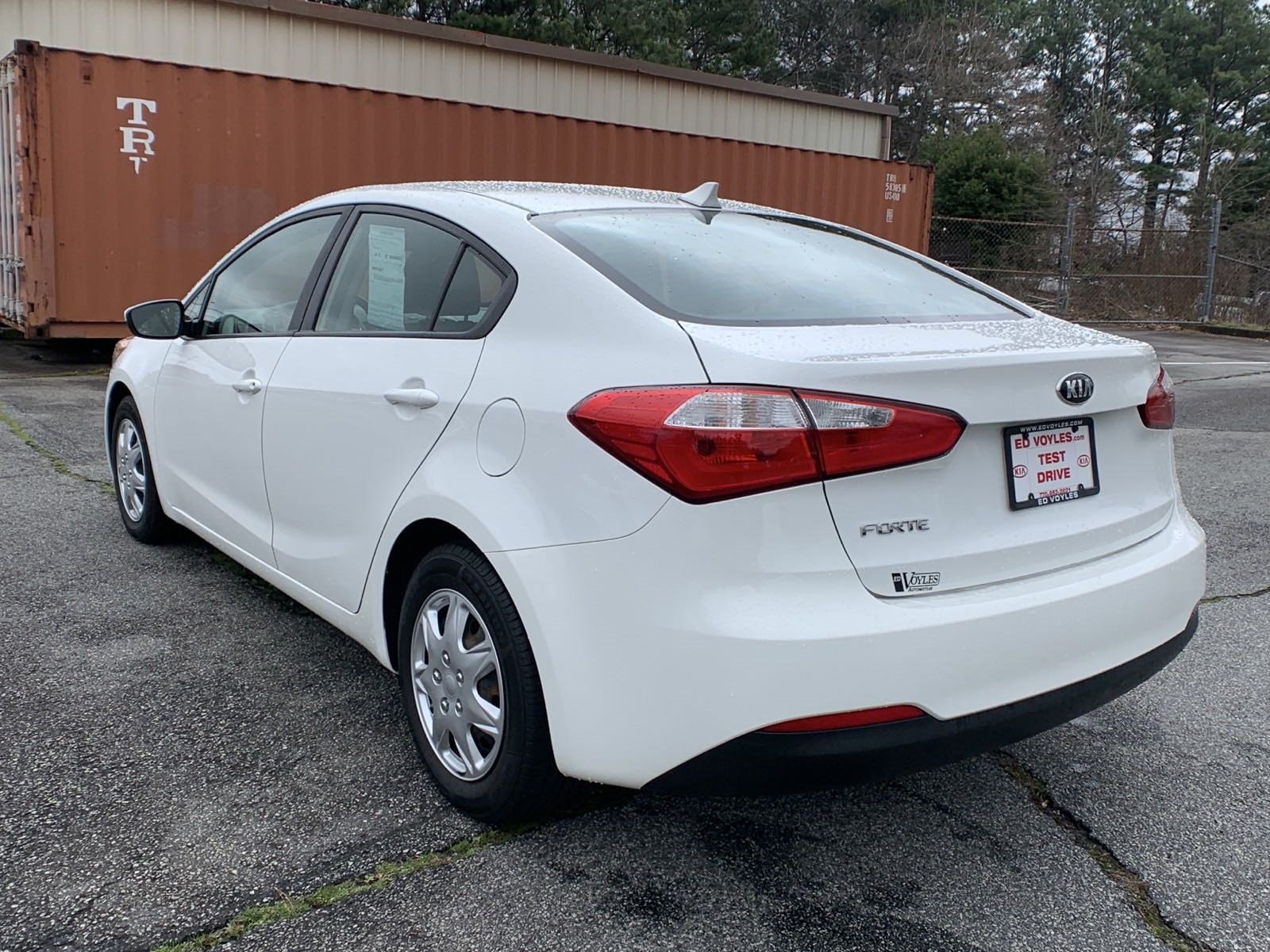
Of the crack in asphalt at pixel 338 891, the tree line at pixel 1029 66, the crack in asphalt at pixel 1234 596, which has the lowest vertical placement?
the crack in asphalt at pixel 338 891

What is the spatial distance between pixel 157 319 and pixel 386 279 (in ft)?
4.46

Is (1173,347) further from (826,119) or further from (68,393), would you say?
(68,393)

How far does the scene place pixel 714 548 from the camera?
201cm

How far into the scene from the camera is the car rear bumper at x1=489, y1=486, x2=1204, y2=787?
201 cm

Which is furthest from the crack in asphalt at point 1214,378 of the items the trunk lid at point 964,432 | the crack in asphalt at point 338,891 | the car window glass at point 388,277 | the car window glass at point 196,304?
the crack in asphalt at point 338,891

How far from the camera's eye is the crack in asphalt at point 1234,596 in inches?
168

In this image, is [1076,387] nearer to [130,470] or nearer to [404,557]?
[404,557]

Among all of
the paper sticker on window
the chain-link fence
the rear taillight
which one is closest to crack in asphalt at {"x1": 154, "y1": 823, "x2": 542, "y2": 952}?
the rear taillight

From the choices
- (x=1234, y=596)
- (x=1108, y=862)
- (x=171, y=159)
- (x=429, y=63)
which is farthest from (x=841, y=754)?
(x=429, y=63)

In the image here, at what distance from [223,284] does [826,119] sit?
16775 mm

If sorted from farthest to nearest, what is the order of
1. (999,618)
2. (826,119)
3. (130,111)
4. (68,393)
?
(826,119) < (130,111) < (68,393) < (999,618)

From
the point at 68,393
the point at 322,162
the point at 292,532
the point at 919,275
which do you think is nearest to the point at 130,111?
the point at 322,162

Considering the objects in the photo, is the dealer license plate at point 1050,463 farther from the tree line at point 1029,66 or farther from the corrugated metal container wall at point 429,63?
the tree line at point 1029,66

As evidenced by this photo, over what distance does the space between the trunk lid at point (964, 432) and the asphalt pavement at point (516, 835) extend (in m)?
0.69
